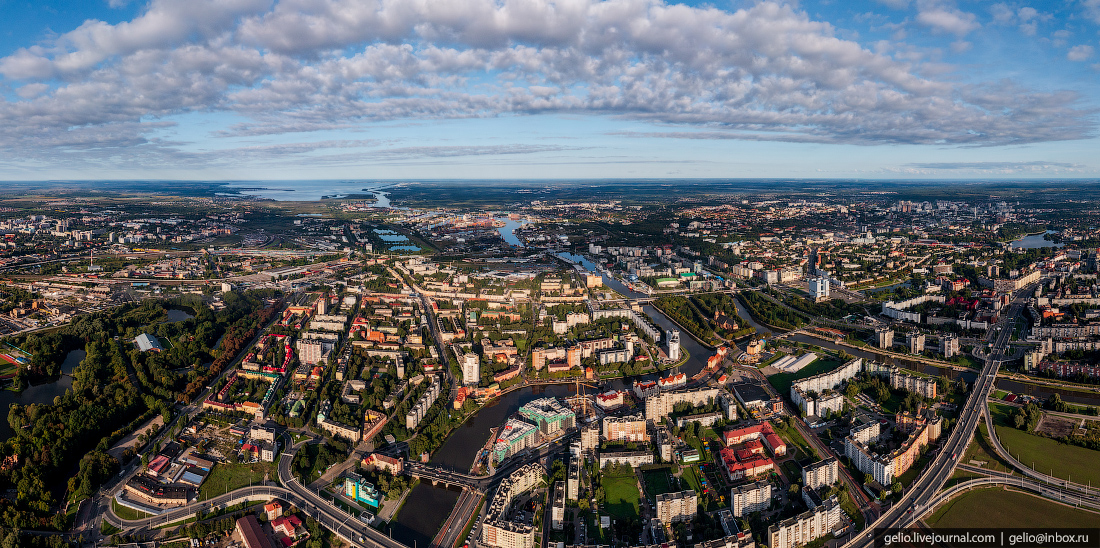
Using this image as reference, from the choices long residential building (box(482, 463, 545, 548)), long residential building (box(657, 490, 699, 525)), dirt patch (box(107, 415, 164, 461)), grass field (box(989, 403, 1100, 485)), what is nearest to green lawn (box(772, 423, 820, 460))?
long residential building (box(657, 490, 699, 525))

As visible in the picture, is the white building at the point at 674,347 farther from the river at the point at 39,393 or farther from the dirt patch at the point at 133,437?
the river at the point at 39,393

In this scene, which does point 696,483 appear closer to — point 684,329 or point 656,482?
point 656,482

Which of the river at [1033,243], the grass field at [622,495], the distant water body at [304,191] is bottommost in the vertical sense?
the grass field at [622,495]

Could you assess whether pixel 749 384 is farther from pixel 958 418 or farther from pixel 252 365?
pixel 252 365

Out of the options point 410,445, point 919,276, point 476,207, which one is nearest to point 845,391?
point 410,445

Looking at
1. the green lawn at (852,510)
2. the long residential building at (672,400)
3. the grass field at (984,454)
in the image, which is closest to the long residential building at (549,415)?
the long residential building at (672,400)
